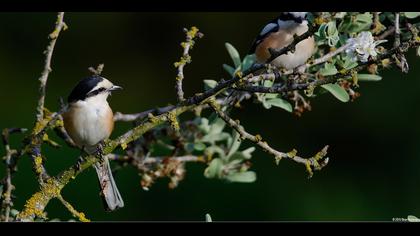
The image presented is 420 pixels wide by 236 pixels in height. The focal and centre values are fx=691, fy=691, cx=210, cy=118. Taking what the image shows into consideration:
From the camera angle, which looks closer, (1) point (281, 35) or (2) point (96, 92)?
(2) point (96, 92)

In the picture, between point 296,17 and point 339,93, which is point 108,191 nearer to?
point 339,93

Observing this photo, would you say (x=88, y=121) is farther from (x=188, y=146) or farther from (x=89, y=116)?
(x=188, y=146)

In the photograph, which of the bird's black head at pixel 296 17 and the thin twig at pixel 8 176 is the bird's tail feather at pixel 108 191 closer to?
the thin twig at pixel 8 176

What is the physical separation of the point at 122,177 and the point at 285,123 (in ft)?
4.00

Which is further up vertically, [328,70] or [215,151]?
[328,70]

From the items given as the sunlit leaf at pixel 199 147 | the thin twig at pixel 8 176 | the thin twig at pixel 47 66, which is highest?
the thin twig at pixel 47 66

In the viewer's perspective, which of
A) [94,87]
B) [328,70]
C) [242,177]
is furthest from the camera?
[242,177]

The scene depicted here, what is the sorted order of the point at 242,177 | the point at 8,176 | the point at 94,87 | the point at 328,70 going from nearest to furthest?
the point at 8,176 → the point at 328,70 → the point at 94,87 → the point at 242,177

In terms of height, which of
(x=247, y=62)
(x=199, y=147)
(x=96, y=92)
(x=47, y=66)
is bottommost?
(x=199, y=147)

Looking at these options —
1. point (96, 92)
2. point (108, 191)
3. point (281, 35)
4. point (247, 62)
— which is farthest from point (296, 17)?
point (108, 191)

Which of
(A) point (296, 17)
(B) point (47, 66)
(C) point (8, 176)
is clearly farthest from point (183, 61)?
(A) point (296, 17)

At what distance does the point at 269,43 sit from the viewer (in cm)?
237

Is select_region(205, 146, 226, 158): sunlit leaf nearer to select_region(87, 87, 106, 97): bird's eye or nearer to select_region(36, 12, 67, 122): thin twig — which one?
select_region(87, 87, 106, 97): bird's eye

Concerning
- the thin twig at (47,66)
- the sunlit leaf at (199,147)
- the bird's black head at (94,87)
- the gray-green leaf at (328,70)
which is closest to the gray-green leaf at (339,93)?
the gray-green leaf at (328,70)
